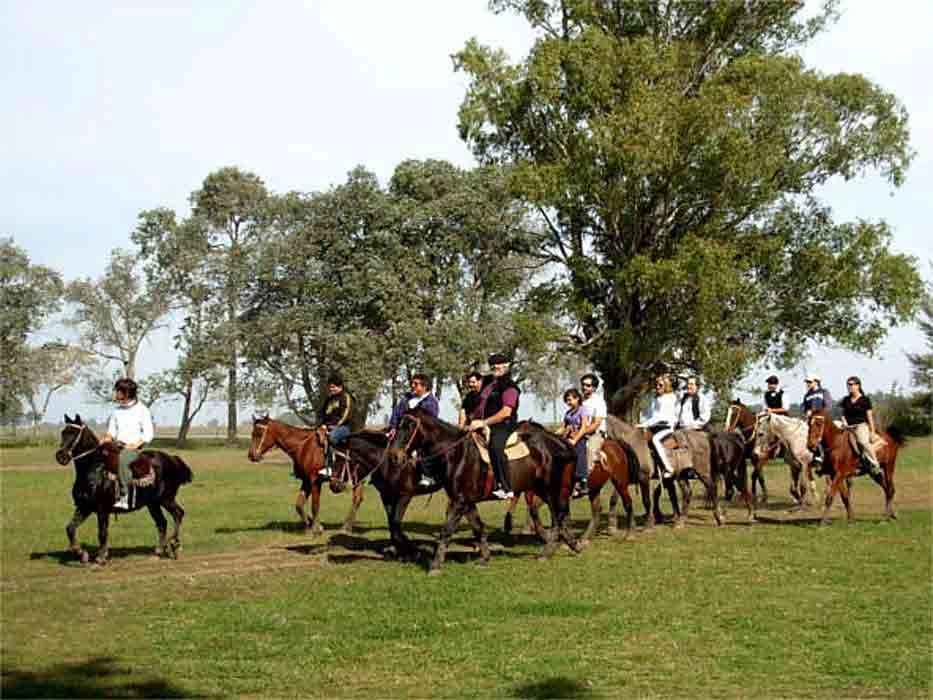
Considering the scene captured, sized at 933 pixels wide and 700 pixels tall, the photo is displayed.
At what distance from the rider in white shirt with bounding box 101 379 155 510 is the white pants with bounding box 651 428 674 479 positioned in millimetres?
9898

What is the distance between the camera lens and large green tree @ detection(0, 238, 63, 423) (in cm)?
6900

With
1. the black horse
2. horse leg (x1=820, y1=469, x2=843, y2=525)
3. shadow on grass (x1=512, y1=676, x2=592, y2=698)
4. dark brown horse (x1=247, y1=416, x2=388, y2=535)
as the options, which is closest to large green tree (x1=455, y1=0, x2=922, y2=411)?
horse leg (x1=820, y1=469, x2=843, y2=525)

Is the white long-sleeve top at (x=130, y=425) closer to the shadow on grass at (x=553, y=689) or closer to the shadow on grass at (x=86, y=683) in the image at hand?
the shadow on grass at (x=86, y=683)

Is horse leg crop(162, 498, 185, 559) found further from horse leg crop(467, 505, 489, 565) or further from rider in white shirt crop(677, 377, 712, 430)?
rider in white shirt crop(677, 377, 712, 430)

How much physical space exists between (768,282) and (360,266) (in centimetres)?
2150

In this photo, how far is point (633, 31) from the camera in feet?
120

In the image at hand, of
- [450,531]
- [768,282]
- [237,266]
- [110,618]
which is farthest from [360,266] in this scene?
[110,618]

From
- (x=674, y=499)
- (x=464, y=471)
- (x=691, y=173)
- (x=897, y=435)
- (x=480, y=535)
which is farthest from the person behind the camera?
(x=691, y=173)

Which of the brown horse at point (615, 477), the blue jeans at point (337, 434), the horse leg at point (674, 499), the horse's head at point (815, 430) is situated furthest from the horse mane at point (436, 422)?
the horse's head at point (815, 430)

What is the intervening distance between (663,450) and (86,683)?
553 inches

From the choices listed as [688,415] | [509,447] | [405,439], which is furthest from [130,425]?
[688,415]

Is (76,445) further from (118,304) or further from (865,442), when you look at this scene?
(118,304)

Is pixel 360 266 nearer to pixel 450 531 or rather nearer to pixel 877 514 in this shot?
pixel 877 514

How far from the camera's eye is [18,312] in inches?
2741
